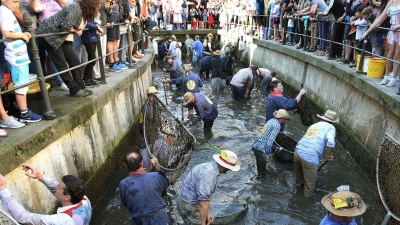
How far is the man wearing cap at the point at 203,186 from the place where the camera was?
4.29m

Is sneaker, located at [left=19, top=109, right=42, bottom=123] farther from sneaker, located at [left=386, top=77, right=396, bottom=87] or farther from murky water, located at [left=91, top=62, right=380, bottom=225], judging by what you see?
sneaker, located at [left=386, top=77, right=396, bottom=87]

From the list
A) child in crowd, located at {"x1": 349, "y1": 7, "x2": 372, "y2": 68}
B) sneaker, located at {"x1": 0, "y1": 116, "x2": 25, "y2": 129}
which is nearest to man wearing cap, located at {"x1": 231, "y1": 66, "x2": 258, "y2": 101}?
child in crowd, located at {"x1": 349, "y1": 7, "x2": 372, "y2": 68}

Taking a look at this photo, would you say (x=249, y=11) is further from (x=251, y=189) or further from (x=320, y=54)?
(x=251, y=189)

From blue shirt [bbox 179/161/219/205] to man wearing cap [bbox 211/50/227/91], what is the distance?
383 inches

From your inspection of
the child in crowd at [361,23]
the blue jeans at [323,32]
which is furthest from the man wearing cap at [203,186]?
the blue jeans at [323,32]

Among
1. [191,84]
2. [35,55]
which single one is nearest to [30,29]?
[35,55]

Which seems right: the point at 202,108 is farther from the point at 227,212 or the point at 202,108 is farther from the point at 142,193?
the point at 142,193

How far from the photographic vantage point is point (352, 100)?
7.68 m

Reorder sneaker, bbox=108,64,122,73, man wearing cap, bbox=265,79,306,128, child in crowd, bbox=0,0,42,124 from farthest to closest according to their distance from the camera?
1. sneaker, bbox=108,64,122,73
2. man wearing cap, bbox=265,79,306,128
3. child in crowd, bbox=0,0,42,124

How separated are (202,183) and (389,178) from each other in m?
2.16

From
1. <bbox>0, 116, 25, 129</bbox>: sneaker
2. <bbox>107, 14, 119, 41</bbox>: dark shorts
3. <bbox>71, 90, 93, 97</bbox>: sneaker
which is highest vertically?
<bbox>107, 14, 119, 41</bbox>: dark shorts

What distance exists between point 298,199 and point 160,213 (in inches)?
116

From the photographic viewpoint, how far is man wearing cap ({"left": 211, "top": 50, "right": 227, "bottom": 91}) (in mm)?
13875

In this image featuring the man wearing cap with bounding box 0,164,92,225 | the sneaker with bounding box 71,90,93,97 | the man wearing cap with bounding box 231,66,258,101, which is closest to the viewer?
the man wearing cap with bounding box 0,164,92,225
